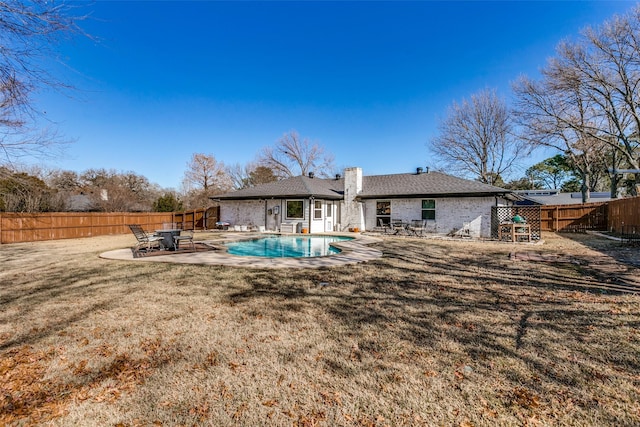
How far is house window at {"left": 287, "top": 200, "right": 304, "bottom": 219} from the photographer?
736 inches

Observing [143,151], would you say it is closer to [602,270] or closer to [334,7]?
[334,7]

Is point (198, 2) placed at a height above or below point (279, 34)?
below

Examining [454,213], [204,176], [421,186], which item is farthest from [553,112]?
[204,176]

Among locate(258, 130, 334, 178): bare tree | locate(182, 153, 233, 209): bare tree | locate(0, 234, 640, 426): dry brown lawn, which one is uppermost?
locate(258, 130, 334, 178): bare tree

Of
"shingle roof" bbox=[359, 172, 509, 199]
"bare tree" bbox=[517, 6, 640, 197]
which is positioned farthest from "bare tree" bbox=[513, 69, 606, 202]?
"shingle roof" bbox=[359, 172, 509, 199]

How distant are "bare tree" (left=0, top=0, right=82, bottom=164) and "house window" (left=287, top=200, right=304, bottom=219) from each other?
14.7 m

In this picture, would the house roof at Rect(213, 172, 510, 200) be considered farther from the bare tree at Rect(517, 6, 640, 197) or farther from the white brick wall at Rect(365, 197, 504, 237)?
the bare tree at Rect(517, 6, 640, 197)

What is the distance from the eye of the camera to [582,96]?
18953 mm

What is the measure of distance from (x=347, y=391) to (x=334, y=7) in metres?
14.6

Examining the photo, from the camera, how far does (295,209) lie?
18953mm

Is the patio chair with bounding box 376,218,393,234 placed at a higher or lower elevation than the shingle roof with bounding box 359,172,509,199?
lower

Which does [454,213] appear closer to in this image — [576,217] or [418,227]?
[418,227]

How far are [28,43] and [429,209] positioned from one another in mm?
17231

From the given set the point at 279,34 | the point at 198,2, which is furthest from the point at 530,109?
the point at 198,2
